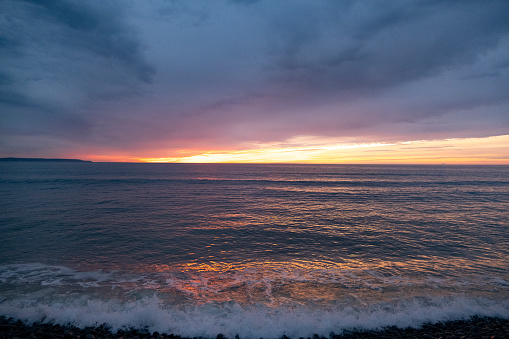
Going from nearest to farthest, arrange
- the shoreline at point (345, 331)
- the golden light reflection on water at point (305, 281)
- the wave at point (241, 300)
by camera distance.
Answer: the shoreline at point (345, 331)
the wave at point (241, 300)
the golden light reflection on water at point (305, 281)

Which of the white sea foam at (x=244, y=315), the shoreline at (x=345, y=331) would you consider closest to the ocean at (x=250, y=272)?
the white sea foam at (x=244, y=315)

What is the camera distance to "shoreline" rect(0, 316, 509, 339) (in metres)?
7.63

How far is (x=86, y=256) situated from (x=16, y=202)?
29.8 metres

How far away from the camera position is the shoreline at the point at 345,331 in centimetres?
763

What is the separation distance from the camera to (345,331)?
27.2ft

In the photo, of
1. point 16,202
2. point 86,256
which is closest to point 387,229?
point 86,256

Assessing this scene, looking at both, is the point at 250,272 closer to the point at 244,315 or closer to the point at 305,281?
the point at 305,281

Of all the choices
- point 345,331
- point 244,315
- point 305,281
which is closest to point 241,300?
point 244,315

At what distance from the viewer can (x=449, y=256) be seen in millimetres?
15219

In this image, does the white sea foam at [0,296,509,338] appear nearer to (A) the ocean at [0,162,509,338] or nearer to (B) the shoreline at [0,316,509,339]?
(A) the ocean at [0,162,509,338]

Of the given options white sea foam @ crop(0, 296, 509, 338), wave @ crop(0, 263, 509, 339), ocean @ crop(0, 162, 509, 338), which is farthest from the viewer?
ocean @ crop(0, 162, 509, 338)

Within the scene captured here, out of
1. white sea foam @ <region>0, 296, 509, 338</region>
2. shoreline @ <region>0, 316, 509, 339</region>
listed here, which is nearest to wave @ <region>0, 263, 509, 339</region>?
white sea foam @ <region>0, 296, 509, 338</region>

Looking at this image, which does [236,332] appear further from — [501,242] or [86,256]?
[501,242]

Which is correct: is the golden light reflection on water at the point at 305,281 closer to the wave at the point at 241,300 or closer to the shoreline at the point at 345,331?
the wave at the point at 241,300
